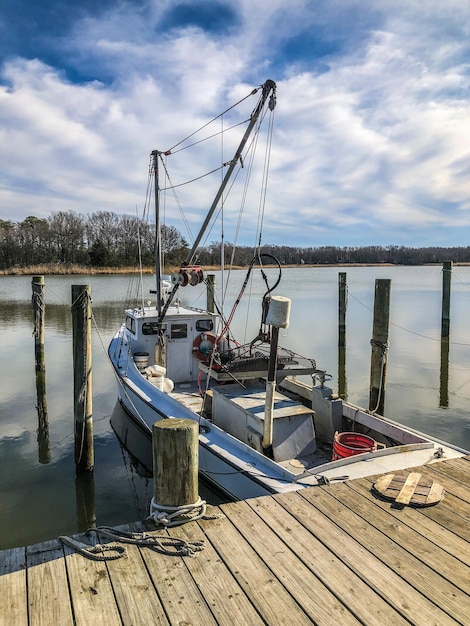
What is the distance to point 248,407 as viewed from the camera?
6289mm

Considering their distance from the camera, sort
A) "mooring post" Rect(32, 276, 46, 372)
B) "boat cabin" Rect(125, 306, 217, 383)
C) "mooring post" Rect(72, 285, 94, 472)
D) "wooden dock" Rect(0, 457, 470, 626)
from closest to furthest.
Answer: "wooden dock" Rect(0, 457, 470, 626)
"mooring post" Rect(72, 285, 94, 472)
"boat cabin" Rect(125, 306, 217, 383)
"mooring post" Rect(32, 276, 46, 372)

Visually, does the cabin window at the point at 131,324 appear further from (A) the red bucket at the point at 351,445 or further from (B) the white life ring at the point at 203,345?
(A) the red bucket at the point at 351,445

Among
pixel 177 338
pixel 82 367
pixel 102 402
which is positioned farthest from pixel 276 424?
pixel 102 402

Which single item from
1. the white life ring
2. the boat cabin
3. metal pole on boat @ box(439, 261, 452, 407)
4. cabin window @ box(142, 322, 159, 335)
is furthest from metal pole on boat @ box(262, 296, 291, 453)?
metal pole on boat @ box(439, 261, 452, 407)

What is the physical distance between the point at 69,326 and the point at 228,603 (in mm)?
20427

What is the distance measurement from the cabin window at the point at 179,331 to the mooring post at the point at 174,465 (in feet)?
19.9

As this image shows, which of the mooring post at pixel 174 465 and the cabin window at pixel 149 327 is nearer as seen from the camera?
the mooring post at pixel 174 465

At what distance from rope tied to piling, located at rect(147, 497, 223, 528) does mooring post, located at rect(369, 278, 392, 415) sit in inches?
269

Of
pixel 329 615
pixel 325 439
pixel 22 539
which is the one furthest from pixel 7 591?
pixel 325 439

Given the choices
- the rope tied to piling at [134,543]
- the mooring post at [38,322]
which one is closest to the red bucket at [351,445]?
the rope tied to piling at [134,543]

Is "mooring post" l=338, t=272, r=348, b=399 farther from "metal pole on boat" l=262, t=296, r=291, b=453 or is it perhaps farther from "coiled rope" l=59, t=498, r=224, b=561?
"coiled rope" l=59, t=498, r=224, b=561

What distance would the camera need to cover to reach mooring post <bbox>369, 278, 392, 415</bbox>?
9914 mm

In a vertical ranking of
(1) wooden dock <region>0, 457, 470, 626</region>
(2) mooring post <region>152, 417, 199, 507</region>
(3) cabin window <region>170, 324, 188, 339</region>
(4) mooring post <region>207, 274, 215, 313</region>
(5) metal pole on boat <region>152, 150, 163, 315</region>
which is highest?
(5) metal pole on boat <region>152, 150, 163, 315</region>

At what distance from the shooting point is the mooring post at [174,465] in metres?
3.84
